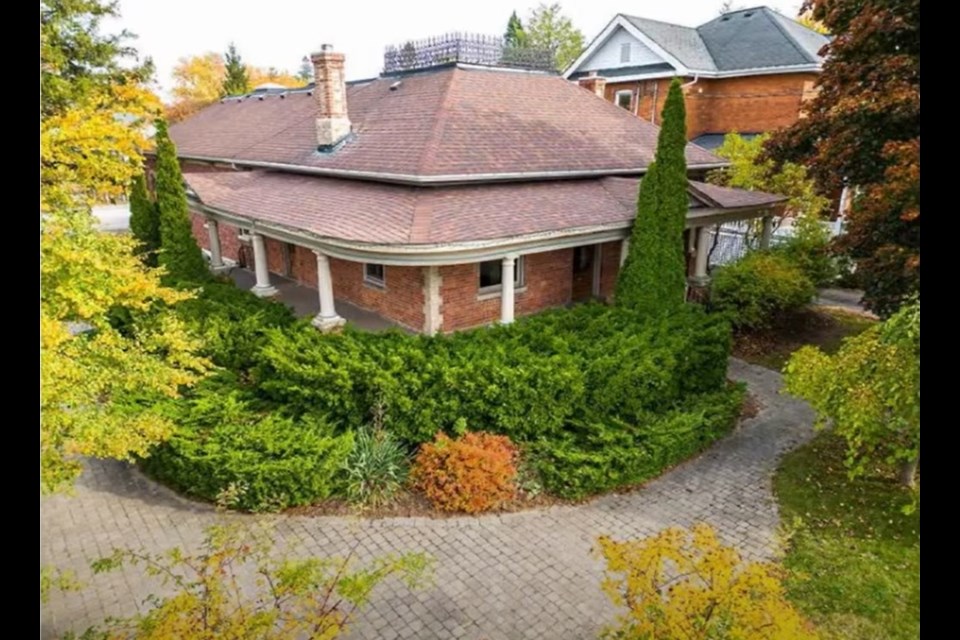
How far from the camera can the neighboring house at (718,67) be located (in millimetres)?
26484

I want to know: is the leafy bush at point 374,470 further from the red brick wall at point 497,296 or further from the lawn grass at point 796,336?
the lawn grass at point 796,336

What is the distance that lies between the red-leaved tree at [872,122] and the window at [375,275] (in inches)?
371

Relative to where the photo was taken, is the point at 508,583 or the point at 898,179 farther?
the point at 508,583

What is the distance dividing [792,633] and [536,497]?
4619mm

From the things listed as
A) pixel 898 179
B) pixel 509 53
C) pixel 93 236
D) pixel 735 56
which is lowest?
pixel 93 236

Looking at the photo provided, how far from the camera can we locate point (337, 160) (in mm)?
15688

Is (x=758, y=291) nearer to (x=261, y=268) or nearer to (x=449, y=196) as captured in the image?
(x=449, y=196)

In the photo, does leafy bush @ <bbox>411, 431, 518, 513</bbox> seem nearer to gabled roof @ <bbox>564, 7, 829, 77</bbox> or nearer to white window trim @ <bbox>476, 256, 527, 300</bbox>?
white window trim @ <bbox>476, 256, 527, 300</bbox>

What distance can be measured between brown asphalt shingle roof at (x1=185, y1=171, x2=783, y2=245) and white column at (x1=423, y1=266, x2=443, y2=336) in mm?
1321

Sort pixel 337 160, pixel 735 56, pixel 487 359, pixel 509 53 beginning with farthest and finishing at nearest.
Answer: pixel 735 56 → pixel 509 53 → pixel 337 160 → pixel 487 359

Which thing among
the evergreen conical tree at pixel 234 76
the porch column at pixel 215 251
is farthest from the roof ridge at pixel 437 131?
the evergreen conical tree at pixel 234 76

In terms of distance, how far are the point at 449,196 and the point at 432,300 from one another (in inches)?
96.1

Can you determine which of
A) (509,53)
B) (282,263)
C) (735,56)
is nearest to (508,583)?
(282,263)

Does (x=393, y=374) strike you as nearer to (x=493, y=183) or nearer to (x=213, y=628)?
(x=213, y=628)
